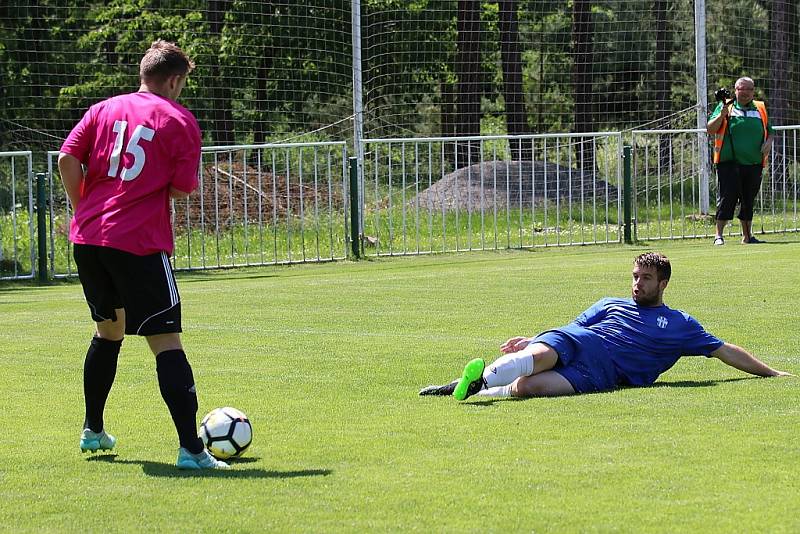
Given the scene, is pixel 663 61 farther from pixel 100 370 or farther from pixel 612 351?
pixel 100 370

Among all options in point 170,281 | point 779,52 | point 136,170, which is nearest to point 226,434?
Result: point 170,281

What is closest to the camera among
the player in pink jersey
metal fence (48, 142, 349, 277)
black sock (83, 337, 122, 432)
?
metal fence (48, 142, 349, 277)

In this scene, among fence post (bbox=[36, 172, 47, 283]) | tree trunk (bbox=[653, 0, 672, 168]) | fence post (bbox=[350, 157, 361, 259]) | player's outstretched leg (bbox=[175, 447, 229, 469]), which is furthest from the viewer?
tree trunk (bbox=[653, 0, 672, 168])

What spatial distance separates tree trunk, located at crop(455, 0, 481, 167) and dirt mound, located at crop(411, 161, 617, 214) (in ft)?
16.1

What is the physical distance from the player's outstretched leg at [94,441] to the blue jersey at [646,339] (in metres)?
2.68

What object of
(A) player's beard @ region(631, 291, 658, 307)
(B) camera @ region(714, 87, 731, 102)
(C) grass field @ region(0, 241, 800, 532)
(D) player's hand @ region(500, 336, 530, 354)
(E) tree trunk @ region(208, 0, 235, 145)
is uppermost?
(E) tree trunk @ region(208, 0, 235, 145)

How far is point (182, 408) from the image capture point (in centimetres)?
576

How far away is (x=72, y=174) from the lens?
594 centimetres

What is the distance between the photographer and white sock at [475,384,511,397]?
738 cm

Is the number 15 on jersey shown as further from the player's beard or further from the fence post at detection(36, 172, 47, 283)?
the fence post at detection(36, 172, 47, 283)

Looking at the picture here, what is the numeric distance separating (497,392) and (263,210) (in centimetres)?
1102

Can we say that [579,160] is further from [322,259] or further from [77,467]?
[77,467]

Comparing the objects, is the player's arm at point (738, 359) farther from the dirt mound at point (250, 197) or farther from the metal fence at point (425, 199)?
the dirt mound at point (250, 197)

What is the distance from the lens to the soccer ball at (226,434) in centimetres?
593
